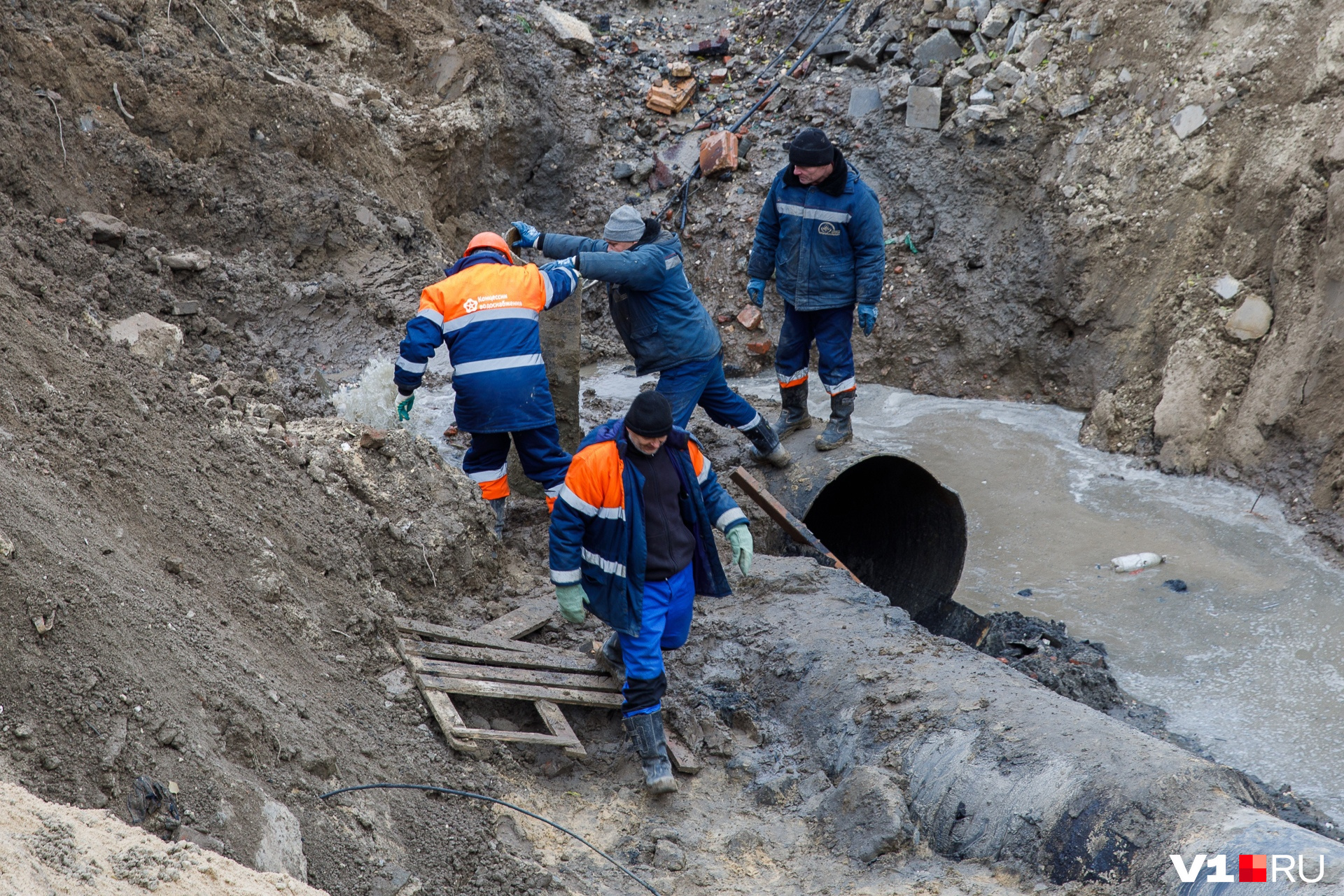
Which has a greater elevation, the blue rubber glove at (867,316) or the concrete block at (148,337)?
the blue rubber glove at (867,316)

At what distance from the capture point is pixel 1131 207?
755 centimetres

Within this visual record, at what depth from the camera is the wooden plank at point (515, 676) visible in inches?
160

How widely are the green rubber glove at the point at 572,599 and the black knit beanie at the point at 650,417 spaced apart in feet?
2.20

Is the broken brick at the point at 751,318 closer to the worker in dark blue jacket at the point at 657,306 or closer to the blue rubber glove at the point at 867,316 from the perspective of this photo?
the blue rubber glove at the point at 867,316

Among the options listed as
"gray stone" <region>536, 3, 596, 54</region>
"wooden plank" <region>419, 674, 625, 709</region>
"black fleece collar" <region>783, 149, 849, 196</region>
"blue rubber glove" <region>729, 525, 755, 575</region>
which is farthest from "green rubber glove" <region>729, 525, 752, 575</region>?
"gray stone" <region>536, 3, 596, 54</region>

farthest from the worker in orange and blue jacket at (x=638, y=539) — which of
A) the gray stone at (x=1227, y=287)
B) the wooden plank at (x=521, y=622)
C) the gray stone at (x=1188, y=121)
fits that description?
the gray stone at (x=1188, y=121)

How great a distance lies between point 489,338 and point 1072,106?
544cm

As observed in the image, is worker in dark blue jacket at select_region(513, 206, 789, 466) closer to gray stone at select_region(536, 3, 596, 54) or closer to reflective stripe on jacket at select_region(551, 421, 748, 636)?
reflective stripe on jacket at select_region(551, 421, 748, 636)

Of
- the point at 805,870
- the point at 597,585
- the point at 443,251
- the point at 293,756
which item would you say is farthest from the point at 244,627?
the point at 443,251

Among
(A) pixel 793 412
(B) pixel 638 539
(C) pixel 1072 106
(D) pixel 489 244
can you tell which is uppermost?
(C) pixel 1072 106

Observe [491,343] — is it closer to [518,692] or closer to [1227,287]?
[518,692]

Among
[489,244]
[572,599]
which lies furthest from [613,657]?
[489,244]

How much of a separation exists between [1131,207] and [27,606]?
289 inches

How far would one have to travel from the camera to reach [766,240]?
20.8 feet
